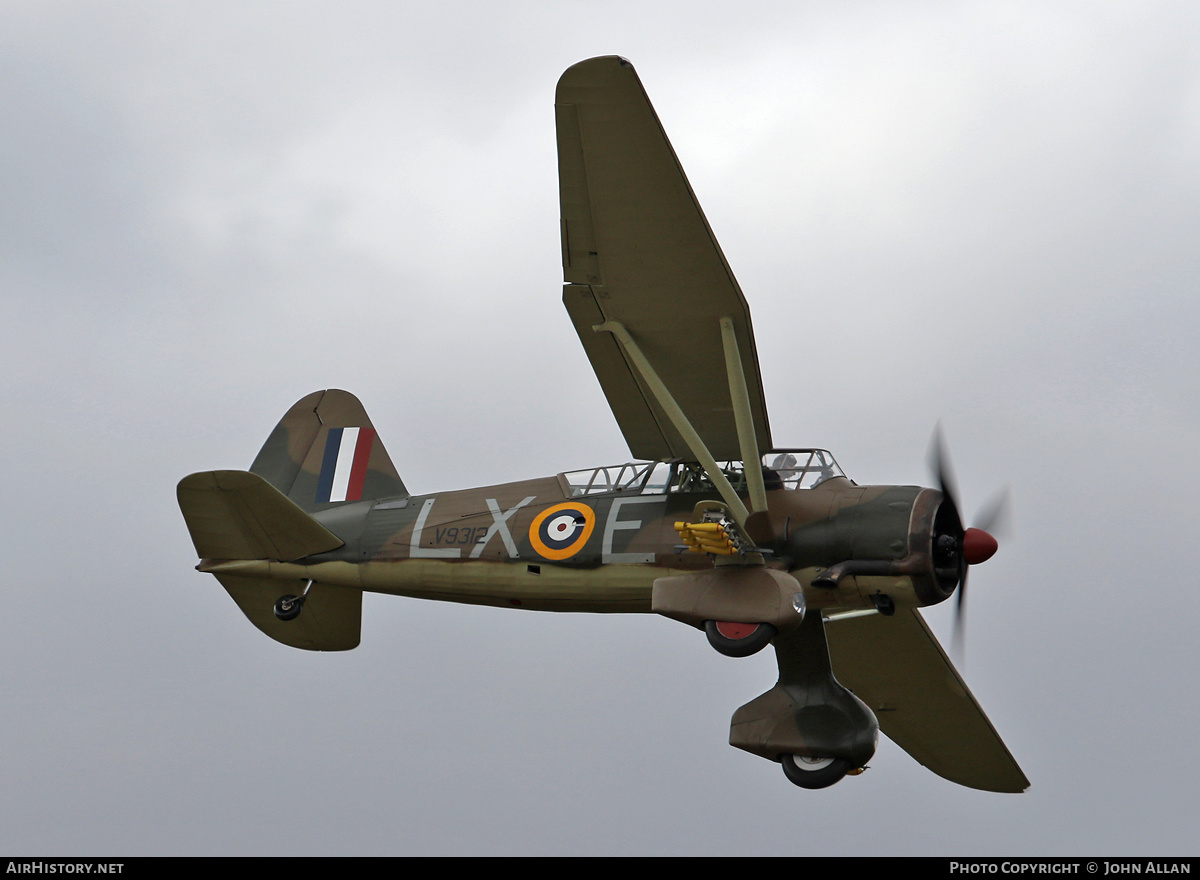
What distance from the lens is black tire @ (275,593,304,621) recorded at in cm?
1545

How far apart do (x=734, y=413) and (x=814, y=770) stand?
3.99m

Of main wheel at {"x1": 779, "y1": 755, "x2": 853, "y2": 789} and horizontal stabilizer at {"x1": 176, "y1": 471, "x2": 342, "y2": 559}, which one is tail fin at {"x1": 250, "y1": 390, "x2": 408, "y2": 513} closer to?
horizontal stabilizer at {"x1": 176, "y1": 471, "x2": 342, "y2": 559}

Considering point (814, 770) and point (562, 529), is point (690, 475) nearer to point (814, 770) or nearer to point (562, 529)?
point (562, 529)

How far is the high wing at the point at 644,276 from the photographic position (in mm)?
11625

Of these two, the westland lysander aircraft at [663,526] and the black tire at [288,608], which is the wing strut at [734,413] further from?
the black tire at [288,608]

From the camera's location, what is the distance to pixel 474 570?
14.6 meters

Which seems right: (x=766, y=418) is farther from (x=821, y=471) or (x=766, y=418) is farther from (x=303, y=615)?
(x=303, y=615)

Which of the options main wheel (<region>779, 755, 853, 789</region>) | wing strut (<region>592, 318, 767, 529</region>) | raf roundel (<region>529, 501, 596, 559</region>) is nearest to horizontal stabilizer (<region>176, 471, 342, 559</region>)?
raf roundel (<region>529, 501, 596, 559</region>)

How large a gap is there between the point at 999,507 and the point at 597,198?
4.93 metres

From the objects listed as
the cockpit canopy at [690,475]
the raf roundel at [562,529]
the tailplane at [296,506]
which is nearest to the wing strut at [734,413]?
the cockpit canopy at [690,475]

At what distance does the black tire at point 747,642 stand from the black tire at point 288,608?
517 cm

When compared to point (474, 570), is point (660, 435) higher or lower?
higher

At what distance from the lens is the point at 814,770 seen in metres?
14.5
